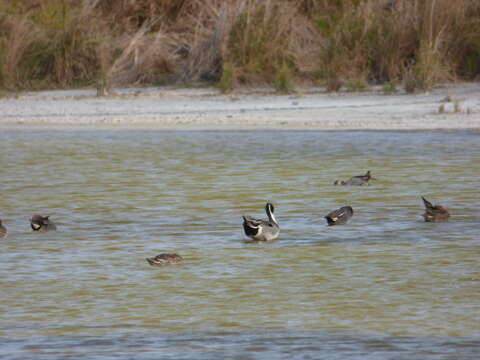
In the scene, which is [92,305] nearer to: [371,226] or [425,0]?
[371,226]

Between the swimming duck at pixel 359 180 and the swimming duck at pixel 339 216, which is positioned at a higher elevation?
the swimming duck at pixel 339 216

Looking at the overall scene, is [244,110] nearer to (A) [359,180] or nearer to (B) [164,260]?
(A) [359,180]

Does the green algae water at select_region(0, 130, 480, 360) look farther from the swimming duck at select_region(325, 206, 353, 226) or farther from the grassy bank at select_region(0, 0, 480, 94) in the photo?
the grassy bank at select_region(0, 0, 480, 94)

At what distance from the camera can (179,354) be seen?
6.10 m

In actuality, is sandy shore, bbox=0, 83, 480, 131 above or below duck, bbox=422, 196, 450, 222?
below

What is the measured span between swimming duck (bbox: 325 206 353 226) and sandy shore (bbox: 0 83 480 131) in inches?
340

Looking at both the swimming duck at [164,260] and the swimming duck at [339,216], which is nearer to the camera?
the swimming duck at [164,260]

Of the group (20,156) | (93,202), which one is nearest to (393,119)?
(20,156)

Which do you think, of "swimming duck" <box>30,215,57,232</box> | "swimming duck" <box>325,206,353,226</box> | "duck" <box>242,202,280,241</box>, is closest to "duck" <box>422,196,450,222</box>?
"swimming duck" <box>325,206,353,226</box>

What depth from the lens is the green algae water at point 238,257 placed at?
6.43m

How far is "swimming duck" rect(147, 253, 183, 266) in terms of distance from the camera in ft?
27.2

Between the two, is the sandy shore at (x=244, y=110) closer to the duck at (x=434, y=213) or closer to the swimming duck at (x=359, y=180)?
the swimming duck at (x=359, y=180)

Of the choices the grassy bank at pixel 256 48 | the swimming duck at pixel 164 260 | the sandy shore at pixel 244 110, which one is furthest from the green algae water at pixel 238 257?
the grassy bank at pixel 256 48

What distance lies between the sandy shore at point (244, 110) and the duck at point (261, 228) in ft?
30.8
